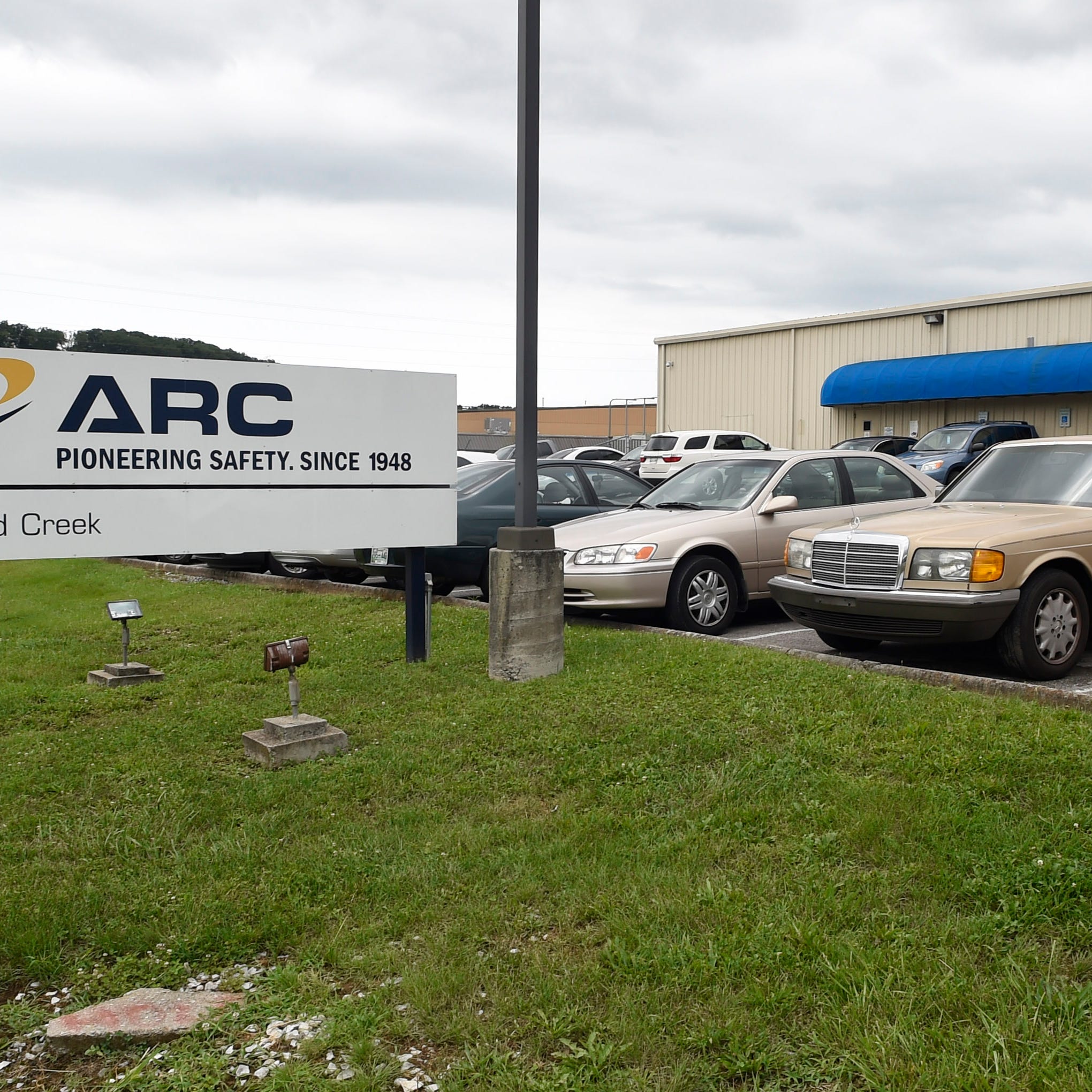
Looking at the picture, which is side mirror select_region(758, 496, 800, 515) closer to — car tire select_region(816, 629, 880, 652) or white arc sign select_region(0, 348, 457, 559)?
car tire select_region(816, 629, 880, 652)

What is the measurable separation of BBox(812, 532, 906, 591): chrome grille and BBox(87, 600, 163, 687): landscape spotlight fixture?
4.59m

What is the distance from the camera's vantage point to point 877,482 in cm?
1039

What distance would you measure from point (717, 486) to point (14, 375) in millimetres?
6006

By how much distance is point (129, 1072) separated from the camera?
312 cm

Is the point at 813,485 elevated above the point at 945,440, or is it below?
below

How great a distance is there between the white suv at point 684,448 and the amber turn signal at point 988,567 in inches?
715

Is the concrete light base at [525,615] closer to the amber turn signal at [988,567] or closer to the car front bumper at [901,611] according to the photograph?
the car front bumper at [901,611]

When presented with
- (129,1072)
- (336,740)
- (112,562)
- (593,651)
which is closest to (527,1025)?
(129,1072)

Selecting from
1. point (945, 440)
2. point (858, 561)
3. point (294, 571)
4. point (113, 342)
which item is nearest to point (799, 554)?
point (858, 561)

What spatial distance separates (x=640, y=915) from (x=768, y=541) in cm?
621

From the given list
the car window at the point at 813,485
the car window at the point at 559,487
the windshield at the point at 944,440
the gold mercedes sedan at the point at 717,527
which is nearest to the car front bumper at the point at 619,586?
the gold mercedes sedan at the point at 717,527

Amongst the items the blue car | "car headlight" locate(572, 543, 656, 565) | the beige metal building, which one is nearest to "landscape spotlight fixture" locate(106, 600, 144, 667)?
"car headlight" locate(572, 543, 656, 565)

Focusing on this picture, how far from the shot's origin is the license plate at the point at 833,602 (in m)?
7.45

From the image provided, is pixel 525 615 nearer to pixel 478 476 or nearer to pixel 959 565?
pixel 959 565
